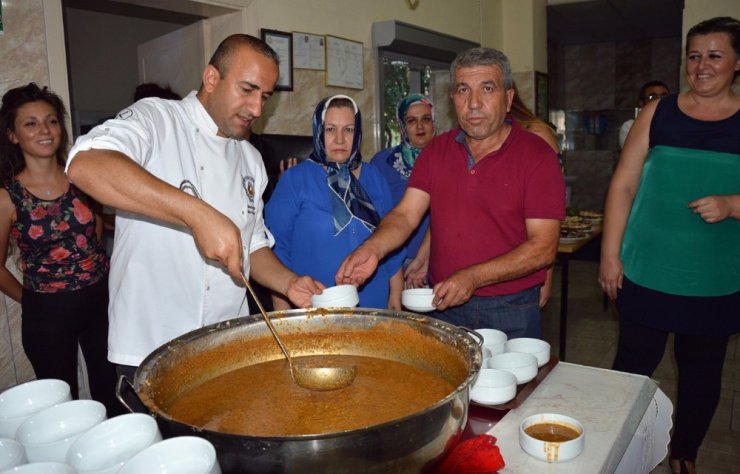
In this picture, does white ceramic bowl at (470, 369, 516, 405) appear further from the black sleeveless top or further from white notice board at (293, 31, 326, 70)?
white notice board at (293, 31, 326, 70)

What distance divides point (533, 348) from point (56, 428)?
1.06 metres

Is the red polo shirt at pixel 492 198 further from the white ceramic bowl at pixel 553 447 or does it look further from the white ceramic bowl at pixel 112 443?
the white ceramic bowl at pixel 112 443

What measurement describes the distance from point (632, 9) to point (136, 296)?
778 cm

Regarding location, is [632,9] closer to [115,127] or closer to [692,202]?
[692,202]

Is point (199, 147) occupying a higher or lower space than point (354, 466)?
higher

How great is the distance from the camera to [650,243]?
6.82 ft

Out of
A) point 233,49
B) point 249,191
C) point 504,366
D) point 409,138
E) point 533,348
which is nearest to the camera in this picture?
point 504,366

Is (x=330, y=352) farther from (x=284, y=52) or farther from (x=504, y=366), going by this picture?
(x=284, y=52)

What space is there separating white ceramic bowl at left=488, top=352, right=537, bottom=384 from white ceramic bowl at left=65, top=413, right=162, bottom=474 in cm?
78

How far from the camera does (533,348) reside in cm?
144

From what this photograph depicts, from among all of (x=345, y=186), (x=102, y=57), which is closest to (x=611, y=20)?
(x=102, y=57)

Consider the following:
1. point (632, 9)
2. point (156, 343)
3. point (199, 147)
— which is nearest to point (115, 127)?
point (199, 147)

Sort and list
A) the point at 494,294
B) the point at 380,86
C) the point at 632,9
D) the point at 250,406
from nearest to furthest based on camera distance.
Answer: the point at 250,406 → the point at 494,294 → the point at 380,86 → the point at 632,9

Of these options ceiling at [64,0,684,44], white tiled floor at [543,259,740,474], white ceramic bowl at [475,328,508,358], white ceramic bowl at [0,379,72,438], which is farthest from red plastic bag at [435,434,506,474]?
ceiling at [64,0,684,44]
